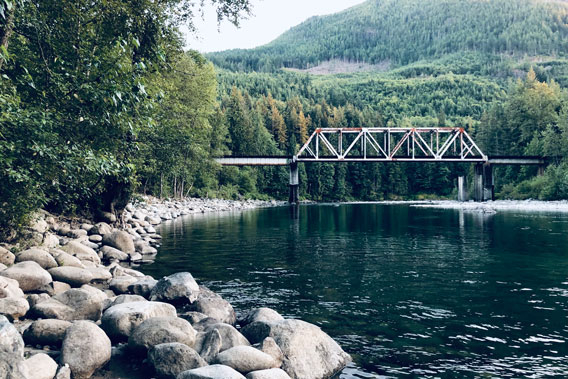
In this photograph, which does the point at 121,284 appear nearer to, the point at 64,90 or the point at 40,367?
the point at 64,90

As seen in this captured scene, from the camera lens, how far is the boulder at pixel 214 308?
8.95 metres

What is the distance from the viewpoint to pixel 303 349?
276 inches

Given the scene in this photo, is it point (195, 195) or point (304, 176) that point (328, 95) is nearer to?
point (304, 176)

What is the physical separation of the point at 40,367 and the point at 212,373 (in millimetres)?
2112

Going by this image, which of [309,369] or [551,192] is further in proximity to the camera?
[551,192]

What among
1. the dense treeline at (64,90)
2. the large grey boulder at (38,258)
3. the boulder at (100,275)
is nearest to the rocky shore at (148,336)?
the boulder at (100,275)

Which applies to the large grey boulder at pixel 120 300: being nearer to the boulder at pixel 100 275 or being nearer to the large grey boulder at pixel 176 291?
the large grey boulder at pixel 176 291

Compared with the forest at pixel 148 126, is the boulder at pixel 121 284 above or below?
below

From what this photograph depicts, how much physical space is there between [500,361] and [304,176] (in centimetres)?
8996

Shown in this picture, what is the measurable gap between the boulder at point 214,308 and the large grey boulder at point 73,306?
177cm

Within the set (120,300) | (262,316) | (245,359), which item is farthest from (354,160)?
(245,359)

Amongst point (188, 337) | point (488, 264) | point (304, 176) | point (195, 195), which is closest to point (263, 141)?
point (304, 176)

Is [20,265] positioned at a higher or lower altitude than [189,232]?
higher

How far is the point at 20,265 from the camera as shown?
1004cm
